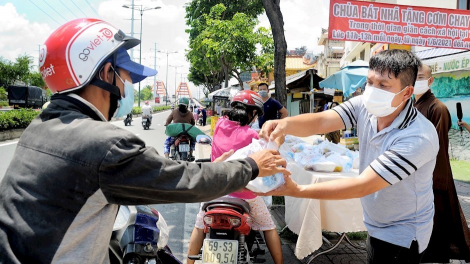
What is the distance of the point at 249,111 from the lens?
3.77m

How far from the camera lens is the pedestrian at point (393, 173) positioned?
1.95 m

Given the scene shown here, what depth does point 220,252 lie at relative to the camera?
306 cm

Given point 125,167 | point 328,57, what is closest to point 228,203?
point 125,167

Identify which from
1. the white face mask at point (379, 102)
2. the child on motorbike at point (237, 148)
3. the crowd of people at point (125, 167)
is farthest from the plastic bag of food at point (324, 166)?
the white face mask at point (379, 102)

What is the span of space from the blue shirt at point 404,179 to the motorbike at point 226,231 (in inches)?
46.4

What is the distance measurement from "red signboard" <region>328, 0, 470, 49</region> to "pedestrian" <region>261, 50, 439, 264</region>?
5.13m

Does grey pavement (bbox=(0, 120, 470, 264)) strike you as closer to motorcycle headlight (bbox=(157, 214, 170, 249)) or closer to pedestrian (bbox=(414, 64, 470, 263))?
pedestrian (bbox=(414, 64, 470, 263))

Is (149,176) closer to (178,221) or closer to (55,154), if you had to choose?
(55,154)

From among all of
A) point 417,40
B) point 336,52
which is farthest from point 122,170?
point 336,52

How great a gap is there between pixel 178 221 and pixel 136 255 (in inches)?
138

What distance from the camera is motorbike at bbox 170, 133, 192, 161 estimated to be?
8.24 metres

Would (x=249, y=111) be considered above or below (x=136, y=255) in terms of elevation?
above

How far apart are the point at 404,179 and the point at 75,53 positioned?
5.67 feet

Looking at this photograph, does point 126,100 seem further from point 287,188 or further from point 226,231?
point 226,231
